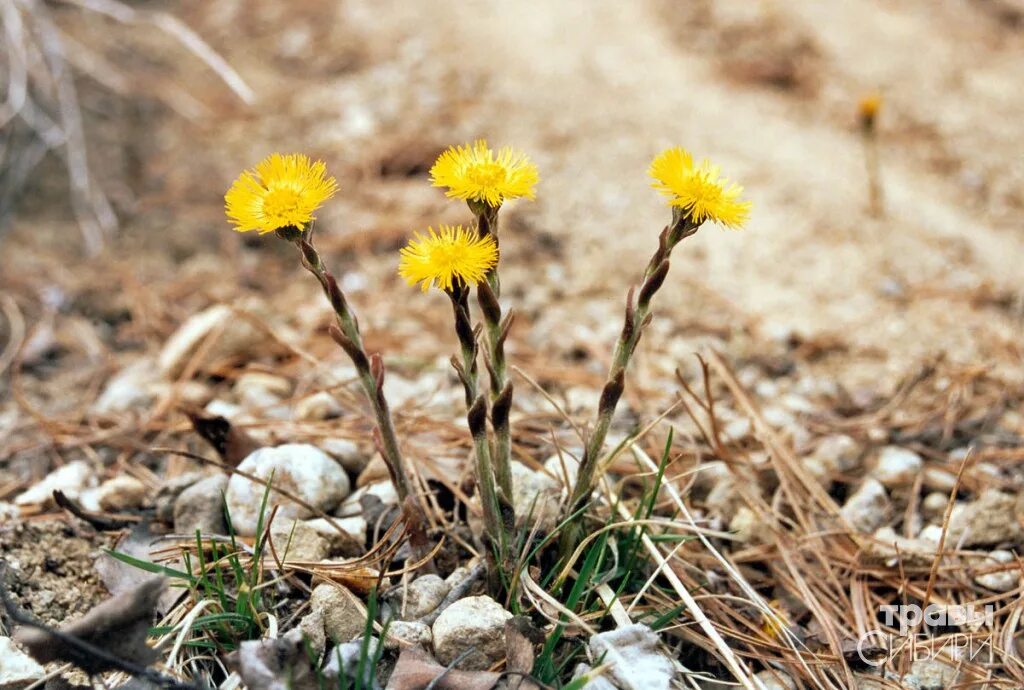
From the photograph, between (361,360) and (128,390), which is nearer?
(361,360)

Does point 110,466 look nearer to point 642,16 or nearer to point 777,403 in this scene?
point 777,403

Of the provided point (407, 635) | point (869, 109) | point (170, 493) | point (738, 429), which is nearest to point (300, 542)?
point (407, 635)

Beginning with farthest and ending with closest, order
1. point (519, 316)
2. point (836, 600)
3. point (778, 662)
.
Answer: point (519, 316) → point (836, 600) → point (778, 662)

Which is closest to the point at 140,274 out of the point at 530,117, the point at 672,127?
the point at 530,117

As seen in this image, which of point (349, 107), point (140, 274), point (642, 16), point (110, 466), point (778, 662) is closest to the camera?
point (778, 662)

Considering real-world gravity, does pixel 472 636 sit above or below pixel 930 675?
above

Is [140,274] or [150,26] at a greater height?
[150,26]

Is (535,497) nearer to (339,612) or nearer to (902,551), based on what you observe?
(339,612)

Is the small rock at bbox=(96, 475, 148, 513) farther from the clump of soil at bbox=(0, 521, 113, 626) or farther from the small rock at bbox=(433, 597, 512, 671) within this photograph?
the small rock at bbox=(433, 597, 512, 671)
